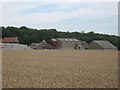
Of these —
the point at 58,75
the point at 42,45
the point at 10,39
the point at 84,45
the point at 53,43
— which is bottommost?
the point at 84,45

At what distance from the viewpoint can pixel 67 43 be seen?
171 ft

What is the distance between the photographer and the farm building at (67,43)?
171 ft

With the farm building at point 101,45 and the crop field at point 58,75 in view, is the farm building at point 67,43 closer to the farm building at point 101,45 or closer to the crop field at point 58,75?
the farm building at point 101,45

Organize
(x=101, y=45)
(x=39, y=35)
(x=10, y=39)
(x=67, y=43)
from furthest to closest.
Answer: (x=39, y=35), (x=10, y=39), (x=101, y=45), (x=67, y=43)

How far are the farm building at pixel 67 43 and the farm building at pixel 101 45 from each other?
3.84 metres

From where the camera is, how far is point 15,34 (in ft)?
180

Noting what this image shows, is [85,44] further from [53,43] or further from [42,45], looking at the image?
[42,45]

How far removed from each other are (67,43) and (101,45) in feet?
25.9

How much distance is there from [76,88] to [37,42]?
4917 centimetres

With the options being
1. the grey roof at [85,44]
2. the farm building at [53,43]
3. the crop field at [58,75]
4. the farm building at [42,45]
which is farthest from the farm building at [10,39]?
the crop field at [58,75]

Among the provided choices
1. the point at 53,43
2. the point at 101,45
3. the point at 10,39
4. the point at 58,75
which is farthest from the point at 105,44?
the point at 58,75

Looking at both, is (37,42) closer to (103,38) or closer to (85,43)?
(85,43)

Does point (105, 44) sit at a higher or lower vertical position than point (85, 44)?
higher

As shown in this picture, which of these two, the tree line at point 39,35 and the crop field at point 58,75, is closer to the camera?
the crop field at point 58,75
